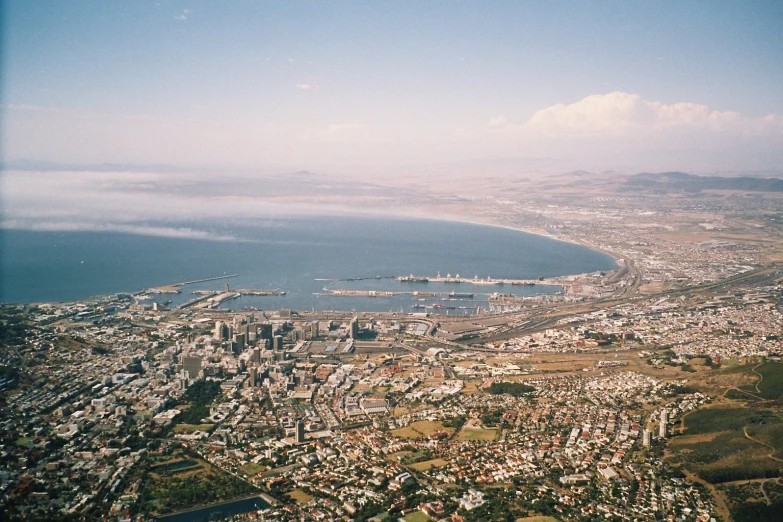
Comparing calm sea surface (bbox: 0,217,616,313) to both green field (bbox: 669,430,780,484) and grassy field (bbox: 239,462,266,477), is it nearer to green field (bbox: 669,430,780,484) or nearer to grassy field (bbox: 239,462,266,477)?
grassy field (bbox: 239,462,266,477)

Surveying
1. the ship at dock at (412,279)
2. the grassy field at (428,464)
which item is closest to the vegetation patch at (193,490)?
the grassy field at (428,464)

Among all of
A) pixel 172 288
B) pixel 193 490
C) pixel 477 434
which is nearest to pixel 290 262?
pixel 172 288

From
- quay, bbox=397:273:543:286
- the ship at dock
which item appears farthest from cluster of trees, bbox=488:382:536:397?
the ship at dock

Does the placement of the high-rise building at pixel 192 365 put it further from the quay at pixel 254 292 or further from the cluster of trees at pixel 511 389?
the quay at pixel 254 292

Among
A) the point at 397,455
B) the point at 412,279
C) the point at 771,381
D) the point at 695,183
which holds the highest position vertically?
the point at 695,183

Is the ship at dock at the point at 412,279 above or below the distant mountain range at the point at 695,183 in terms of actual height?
below

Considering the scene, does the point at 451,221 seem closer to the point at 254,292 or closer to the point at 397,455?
the point at 254,292
